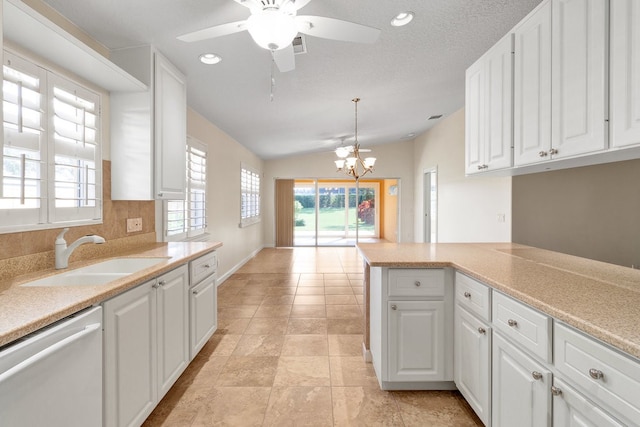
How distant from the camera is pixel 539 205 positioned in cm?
289

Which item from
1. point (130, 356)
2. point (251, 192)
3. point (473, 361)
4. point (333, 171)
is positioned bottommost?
point (473, 361)

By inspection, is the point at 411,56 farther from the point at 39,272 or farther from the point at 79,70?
the point at 39,272

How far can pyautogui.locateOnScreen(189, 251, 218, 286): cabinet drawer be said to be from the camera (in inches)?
91.8

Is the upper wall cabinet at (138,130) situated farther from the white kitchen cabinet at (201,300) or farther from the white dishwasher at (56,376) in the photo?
the white dishwasher at (56,376)

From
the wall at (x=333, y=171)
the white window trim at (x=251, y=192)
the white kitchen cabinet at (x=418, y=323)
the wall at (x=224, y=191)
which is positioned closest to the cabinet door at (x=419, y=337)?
the white kitchen cabinet at (x=418, y=323)

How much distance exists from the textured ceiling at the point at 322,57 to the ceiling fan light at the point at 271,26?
0.60 meters

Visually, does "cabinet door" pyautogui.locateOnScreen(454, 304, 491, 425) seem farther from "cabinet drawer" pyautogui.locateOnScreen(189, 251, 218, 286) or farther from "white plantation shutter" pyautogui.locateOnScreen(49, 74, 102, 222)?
"white plantation shutter" pyautogui.locateOnScreen(49, 74, 102, 222)

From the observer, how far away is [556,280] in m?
A: 1.54

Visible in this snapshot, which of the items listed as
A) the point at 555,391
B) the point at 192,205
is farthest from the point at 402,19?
the point at 192,205

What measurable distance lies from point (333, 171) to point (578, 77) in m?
7.19

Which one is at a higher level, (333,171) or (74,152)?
(333,171)

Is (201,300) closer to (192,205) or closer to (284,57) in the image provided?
(192,205)

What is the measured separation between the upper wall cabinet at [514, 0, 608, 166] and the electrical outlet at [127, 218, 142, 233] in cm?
291

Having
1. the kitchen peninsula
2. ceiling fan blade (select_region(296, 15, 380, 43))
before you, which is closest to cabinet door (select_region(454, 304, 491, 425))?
the kitchen peninsula
